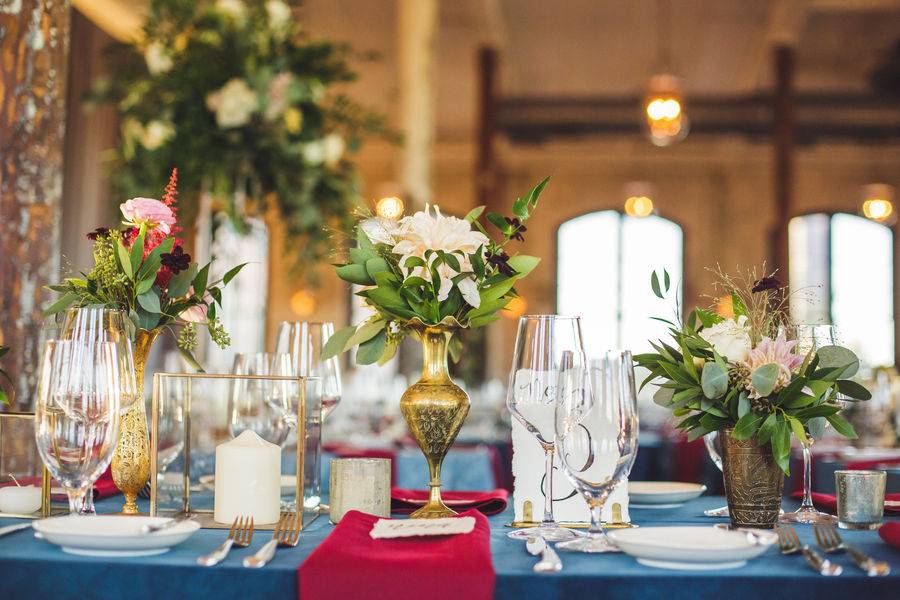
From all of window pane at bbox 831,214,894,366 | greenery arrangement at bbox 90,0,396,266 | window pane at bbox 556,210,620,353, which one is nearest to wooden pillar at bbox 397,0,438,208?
greenery arrangement at bbox 90,0,396,266

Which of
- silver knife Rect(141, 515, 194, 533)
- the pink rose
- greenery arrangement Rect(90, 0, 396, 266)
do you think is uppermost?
greenery arrangement Rect(90, 0, 396, 266)

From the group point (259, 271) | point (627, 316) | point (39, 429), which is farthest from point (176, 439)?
point (627, 316)

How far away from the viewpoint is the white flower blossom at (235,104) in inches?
146

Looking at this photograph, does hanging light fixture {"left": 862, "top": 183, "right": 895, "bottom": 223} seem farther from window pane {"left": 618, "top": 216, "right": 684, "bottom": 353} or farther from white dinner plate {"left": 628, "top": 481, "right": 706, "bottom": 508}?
white dinner plate {"left": 628, "top": 481, "right": 706, "bottom": 508}

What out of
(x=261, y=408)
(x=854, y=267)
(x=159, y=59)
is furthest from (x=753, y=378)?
(x=854, y=267)

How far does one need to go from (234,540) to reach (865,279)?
14.3 metres

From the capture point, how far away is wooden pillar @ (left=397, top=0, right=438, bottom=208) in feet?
25.7

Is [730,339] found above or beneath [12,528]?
above

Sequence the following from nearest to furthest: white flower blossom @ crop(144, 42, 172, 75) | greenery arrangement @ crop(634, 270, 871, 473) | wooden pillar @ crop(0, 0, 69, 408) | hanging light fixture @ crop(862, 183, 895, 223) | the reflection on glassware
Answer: greenery arrangement @ crop(634, 270, 871, 473) → the reflection on glassware → wooden pillar @ crop(0, 0, 69, 408) → white flower blossom @ crop(144, 42, 172, 75) → hanging light fixture @ crop(862, 183, 895, 223)

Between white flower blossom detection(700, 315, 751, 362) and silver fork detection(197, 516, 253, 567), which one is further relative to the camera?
white flower blossom detection(700, 315, 751, 362)

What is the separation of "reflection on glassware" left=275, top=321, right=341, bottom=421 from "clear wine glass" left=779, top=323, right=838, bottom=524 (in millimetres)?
782

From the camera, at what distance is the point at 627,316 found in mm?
14633

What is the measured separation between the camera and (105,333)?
1.46 m

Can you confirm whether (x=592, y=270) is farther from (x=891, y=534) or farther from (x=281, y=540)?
(x=281, y=540)
